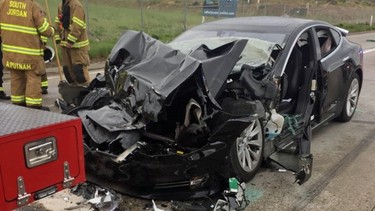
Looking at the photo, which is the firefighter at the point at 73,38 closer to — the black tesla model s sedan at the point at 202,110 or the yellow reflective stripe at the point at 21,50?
the yellow reflective stripe at the point at 21,50

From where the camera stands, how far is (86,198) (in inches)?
139

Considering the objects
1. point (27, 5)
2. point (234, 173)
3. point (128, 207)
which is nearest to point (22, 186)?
point (128, 207)

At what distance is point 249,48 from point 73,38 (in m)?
3.51

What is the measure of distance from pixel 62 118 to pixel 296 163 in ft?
8.03

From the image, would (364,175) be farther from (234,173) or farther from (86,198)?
(86,198)

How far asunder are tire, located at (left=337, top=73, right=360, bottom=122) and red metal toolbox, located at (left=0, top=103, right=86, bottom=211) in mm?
4468

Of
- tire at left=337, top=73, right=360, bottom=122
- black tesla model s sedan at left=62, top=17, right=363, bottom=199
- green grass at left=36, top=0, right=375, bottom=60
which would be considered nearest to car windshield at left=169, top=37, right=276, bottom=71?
black tesla model s sedan at left=62, top=17, right=363, bottom=199

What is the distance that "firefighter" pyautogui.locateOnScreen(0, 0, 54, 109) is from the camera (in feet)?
17.8

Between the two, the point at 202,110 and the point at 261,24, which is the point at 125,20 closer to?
the point at 261,24

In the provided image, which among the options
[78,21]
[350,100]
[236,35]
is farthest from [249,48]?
[78,21]

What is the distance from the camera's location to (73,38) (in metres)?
6.99

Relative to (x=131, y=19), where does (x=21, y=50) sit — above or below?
above

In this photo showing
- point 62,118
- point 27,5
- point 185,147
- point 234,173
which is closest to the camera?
point 62,118

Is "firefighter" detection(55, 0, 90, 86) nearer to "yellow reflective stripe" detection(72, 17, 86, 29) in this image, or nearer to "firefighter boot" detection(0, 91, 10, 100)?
"yellow reflective stripe" detection(72, 17, 86, 29)
